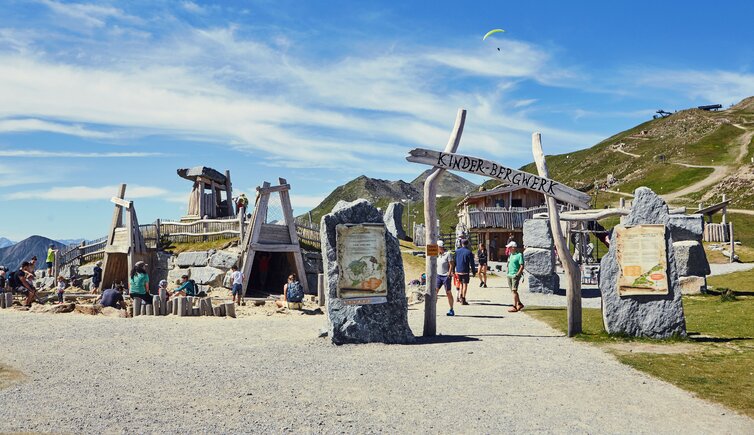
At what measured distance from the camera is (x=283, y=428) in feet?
21.8

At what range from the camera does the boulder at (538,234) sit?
71.6 feet

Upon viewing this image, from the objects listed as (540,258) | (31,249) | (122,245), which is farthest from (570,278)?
(31,249)

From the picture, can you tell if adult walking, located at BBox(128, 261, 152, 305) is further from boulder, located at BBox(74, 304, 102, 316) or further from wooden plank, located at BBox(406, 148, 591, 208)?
wooden plank, located at BBox(406, 148, 591, 208)

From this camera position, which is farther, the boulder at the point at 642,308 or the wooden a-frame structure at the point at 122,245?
the wooden a-frame structure at the point at 122,245

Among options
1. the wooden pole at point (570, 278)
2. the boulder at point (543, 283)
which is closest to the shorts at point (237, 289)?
the boulder at point (543, 283)

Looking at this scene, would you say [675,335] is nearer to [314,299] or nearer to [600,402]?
[600,402]

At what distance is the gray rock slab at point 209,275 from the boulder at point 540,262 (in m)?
13.2

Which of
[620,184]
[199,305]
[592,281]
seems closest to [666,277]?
[199,305]

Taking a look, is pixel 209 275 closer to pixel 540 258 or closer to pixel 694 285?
pixel 540 258

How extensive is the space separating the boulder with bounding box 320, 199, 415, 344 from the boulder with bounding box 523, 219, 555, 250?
10.8 metres

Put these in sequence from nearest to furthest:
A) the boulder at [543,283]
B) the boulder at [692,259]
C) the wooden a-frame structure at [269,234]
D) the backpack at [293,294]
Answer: the backpack at [293,294]
the boulder at [692,259]
the boulder at [543,283]
the wooden a-frame structure at [269,234]

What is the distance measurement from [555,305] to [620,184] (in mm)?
79569

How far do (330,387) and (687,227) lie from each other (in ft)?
55.7

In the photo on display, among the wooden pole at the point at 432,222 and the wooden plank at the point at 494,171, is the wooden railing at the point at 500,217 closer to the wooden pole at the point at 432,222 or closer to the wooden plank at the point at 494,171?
the wooden plank at the point at 494,171
